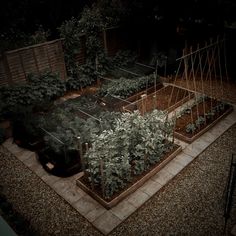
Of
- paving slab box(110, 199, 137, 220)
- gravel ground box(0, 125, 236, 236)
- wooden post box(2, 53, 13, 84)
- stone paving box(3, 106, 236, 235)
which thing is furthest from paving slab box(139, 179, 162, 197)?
wooden post box(2, 53, 13, 84)

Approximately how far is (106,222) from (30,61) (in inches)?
240

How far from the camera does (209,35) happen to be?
1076cm

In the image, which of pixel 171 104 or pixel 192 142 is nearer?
pixel 192 142

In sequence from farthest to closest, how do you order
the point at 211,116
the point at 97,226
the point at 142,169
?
the point at 211,116 < the point at 142,169 < the point at 97,226

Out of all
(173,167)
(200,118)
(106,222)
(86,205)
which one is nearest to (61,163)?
(86,205)

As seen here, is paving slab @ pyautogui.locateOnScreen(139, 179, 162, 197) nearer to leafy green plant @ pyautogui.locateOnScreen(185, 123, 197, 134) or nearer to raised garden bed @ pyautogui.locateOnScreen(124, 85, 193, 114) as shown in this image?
leafy green plant @ pyautogui.locateOnScreen(185, 123, 197, 134)

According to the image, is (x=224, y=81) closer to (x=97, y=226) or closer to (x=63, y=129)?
(x=63, y=129)

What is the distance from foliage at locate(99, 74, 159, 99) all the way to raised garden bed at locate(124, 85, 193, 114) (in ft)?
1.54

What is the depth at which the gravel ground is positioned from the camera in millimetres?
5367

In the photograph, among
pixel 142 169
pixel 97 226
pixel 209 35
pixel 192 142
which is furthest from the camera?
pixel 209 35

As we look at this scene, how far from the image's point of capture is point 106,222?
5.49 meters

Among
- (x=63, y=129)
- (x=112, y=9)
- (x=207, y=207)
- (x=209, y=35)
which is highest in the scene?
(x=112, y=9)

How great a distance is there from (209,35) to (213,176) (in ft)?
20.6

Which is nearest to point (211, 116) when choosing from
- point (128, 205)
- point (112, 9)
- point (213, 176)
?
point (213, 176)
